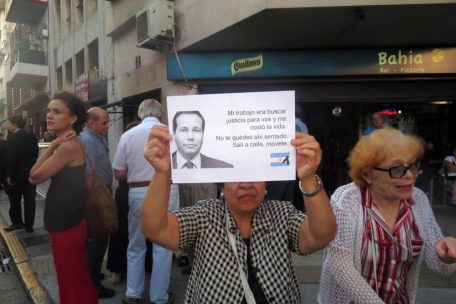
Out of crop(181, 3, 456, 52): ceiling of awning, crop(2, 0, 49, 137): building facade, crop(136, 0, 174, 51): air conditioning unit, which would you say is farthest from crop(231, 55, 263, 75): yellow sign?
crop(2, 0, 49, 137): building facade

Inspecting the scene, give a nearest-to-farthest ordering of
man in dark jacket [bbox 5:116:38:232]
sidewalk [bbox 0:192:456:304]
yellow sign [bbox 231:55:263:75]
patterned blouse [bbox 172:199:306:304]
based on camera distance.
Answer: patterned blouse [bbox 172:199:306:304]
sidewalk [bbox 0:192:456:304]
man in dark jacket [bbox 5:116:38:232]
yellow sign [bbox 231:55:263:75]

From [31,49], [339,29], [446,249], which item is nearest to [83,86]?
[31,49]

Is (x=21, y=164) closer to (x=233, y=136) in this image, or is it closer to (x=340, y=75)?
(x=340, y=75)

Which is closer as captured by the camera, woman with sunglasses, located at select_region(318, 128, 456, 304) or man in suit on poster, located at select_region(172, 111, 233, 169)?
man in suit on poster, located at select_region(172, 111, 233, 169)

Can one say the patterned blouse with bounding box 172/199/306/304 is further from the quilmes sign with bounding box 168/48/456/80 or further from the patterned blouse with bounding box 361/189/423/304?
the quilmes sign with bounding box 168/48/456/80

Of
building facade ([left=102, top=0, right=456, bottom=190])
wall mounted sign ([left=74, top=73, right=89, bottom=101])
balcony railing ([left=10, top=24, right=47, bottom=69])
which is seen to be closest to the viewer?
building facade ([left=102, top=0, right=456, bottom=190])

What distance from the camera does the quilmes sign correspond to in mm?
6988

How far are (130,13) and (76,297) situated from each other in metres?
7.98

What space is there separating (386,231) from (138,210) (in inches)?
87.4

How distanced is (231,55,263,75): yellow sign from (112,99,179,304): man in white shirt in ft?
12.5

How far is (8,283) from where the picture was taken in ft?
15.9

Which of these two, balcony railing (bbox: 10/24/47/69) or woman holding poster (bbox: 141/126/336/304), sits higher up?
balcony railing (bbox: 10/24/47/69)

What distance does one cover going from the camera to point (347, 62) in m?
7.05

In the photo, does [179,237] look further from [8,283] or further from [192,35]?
[192,35]
